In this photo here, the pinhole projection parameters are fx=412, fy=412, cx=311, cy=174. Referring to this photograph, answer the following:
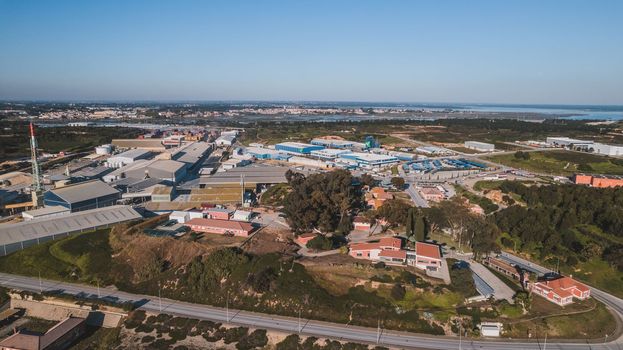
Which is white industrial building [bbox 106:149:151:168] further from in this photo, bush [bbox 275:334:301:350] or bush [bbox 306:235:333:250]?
bush [bbox 275:334:301:350]

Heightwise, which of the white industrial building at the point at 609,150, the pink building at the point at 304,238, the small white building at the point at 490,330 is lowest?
the small white building at the point at 490,330

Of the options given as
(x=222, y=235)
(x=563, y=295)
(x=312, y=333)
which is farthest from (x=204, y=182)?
(x=563, y=295)

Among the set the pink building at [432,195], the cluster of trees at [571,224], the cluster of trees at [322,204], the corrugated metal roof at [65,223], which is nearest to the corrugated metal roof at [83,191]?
the corrugated metal roof at [65,223]

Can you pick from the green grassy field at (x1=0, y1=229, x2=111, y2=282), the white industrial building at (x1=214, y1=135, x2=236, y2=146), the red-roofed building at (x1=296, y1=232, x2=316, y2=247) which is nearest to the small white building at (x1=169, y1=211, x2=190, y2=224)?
the green grassy field at (x1=0, y1=229, x2=111, y2=282)

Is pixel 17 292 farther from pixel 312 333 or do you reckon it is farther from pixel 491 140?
pixel 491 140

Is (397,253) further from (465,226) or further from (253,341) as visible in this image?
(253,341)

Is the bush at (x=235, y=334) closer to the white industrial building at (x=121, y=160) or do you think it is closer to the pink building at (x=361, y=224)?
the pink building at (x=361, y=224)

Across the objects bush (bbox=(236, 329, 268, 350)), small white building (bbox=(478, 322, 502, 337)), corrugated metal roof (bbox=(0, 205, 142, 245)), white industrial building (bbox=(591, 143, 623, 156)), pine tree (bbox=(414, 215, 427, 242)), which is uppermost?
white industrial building (bbox=(591, 143, 623, 156))
